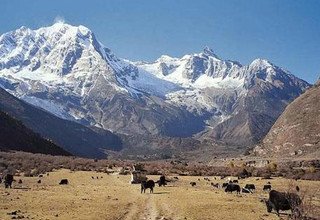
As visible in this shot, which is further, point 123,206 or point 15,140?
point 15,140

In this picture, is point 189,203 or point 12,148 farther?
point 12,148

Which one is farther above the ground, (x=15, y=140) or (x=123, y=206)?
(x=15, y=140)

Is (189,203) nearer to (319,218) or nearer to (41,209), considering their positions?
(41,209)

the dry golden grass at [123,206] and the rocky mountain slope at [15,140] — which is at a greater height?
the rocky mountain slope at [15,140]

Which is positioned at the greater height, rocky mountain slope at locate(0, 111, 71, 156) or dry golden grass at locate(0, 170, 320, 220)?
rocky mountain slope at locate(0, 111, 71, 156)

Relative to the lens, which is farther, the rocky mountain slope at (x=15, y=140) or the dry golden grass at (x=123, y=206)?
the rocky mountain slope at (x=15, y=140)

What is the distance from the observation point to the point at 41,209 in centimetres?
4844

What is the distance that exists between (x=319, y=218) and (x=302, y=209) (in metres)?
1.24

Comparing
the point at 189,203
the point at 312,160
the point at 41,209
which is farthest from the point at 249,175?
the point at 41,209

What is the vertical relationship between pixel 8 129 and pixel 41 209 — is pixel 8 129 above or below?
above

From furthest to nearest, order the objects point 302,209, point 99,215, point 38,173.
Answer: point 38,173, point 99,215, point 302,209

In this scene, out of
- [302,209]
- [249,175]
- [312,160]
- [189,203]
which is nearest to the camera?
[302,209]

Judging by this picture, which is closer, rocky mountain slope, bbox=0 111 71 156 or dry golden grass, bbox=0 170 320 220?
dry golden grass, bbox=0 170 320 220

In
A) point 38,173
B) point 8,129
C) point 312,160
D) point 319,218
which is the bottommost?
point 319,218
